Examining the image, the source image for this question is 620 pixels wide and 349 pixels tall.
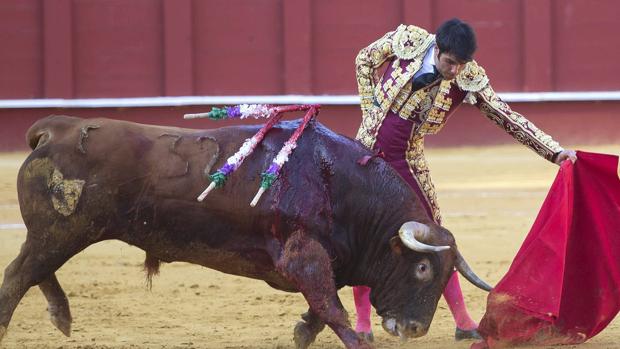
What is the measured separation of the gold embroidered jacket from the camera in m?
4.39

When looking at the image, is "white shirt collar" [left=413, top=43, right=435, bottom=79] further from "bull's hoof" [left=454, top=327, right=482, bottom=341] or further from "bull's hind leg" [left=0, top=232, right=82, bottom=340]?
"bull's hind leg" [left=0, top=232, right=82, bottom=340]

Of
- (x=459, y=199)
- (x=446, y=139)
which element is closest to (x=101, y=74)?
(x=446, y=139)

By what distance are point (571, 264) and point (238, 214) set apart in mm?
1226

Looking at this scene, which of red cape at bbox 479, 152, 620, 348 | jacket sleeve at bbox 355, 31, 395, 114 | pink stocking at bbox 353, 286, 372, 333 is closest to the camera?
red cape at bbox 479, 152, 620, 348

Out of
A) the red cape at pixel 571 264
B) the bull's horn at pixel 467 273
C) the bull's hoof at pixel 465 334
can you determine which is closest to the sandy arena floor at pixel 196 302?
the bull's hoof at pixel 465 334

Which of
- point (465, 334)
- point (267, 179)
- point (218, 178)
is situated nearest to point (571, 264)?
point (465, 334)

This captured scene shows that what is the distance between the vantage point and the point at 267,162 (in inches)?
164

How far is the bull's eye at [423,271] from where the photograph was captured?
4.15 m

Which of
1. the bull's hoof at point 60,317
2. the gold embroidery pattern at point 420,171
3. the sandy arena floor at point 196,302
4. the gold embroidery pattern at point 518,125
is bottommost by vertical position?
the sandy arena floor at point 196,302

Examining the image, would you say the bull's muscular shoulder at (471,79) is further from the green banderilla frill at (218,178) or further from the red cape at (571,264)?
the green banderilla frill at (218,178)

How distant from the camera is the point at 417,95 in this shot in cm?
442

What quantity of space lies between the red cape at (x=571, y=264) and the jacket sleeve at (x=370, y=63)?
720mm

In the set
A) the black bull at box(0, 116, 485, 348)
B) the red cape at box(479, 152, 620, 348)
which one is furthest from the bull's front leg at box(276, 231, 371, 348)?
the red cape at box(479, 152, 620, 348)

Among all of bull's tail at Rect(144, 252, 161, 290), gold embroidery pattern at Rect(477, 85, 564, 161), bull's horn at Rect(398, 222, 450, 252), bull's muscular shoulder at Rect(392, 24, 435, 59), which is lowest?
bull's tail at Rect(144, 252, 161, 290)
